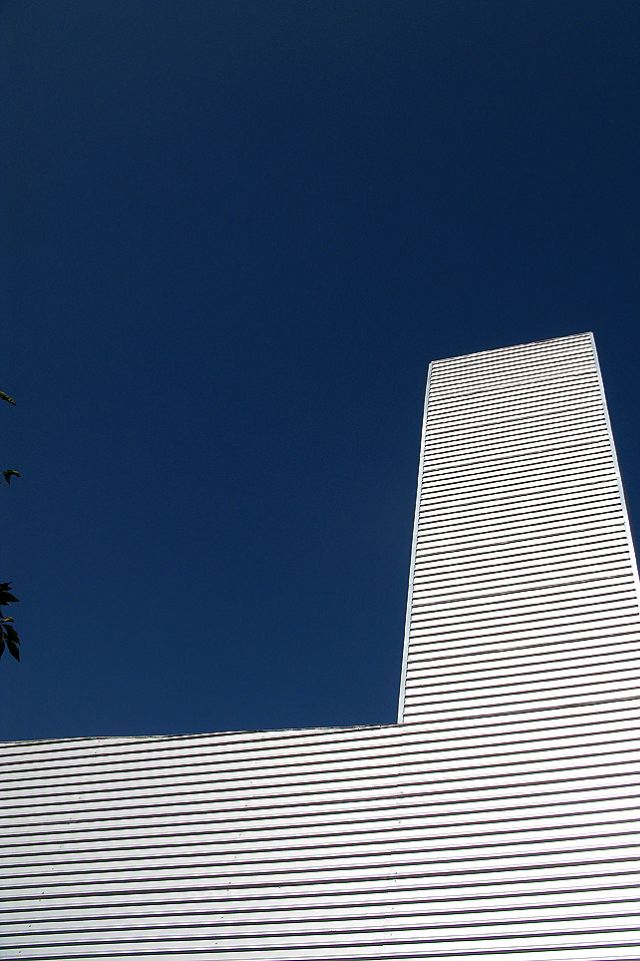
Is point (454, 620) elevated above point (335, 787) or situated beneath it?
elevated above

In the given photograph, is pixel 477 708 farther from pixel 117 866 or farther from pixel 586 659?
pixel 117 866

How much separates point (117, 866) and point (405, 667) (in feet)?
9.43

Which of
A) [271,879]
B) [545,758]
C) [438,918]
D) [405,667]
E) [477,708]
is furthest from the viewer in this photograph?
[405,667]

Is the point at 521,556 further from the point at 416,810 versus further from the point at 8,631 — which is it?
the point at 8,631

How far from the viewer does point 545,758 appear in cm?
661

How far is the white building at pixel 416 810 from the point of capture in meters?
5.76

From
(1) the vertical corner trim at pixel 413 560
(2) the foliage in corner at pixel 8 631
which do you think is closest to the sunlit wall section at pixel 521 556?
(1) the vertical corner trim at pixel 413 560

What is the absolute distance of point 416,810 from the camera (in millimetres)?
6461

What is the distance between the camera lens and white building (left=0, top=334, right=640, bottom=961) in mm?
5762

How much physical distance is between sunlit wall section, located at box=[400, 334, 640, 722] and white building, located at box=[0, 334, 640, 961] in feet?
0.09

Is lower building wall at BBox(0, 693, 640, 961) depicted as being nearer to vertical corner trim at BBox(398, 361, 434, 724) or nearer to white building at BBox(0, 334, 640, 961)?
white building at BBox(0, 334, 640, 961)

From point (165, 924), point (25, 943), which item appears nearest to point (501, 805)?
point (165, 924)

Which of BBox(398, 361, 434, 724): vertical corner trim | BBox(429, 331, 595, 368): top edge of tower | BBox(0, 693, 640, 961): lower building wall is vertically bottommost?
BBox(0, 693, 640, 961): lower building wall

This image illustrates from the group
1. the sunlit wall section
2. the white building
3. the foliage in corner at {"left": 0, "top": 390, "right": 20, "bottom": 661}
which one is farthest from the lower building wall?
the foliage in corner at {"left": 0, "top": 390, "right": 20, "bottom": 661}
